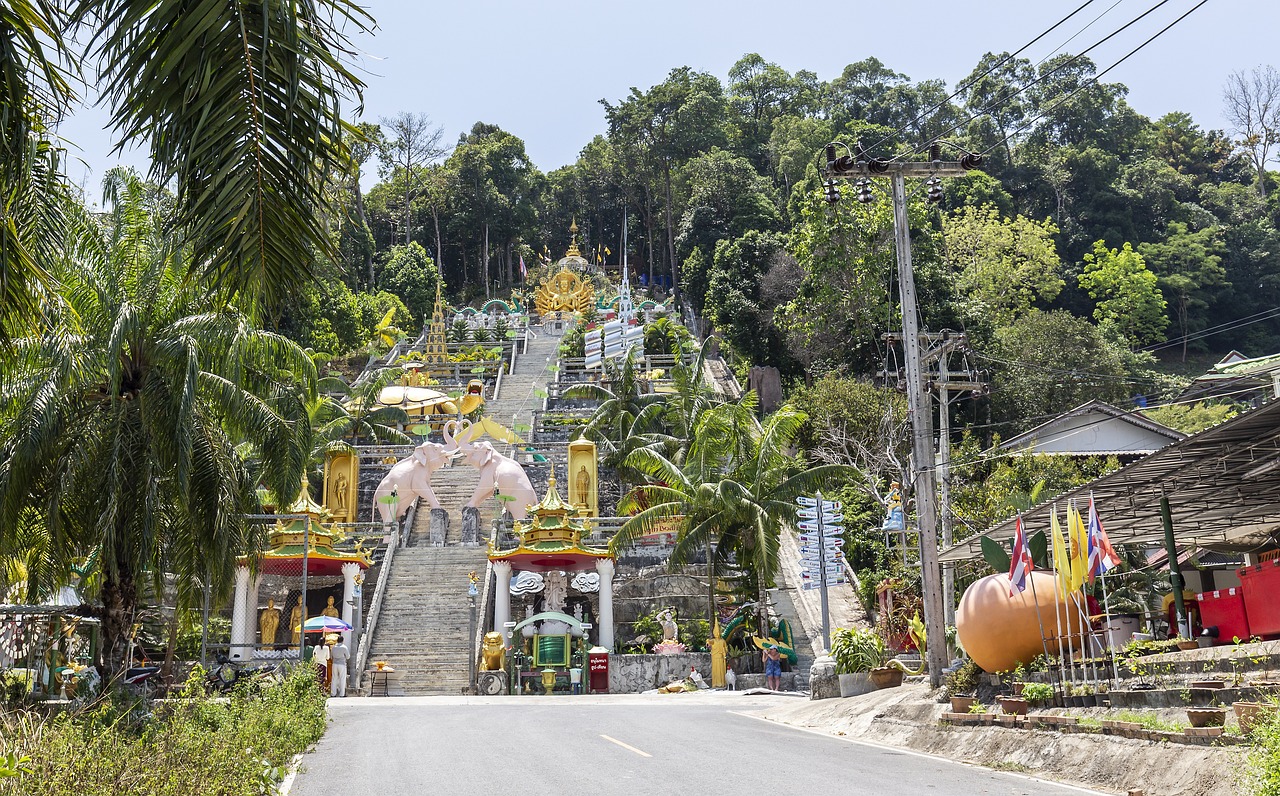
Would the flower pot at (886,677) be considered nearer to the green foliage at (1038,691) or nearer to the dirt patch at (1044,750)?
the dirt patch at (1044,750)

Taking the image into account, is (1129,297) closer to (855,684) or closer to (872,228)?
(872,228)

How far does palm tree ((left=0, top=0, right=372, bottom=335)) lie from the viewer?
5281 mm

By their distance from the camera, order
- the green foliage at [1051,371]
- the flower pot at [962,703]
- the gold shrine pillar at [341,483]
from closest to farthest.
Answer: the flower pot at [962,703]
the gold shrine pillar at [341,483]
the green foliage at [1051,371]

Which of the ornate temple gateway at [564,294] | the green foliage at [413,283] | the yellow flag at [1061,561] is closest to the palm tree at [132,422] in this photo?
the yellow flag at [1061,561]

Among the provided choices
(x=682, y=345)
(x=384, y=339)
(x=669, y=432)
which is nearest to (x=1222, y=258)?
(x=682, y=345)

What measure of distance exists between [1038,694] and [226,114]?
36.8 ft

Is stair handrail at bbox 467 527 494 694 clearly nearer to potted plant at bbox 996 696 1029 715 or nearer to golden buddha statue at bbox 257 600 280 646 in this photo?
golden buddha statue at bbox 257 600 280 646

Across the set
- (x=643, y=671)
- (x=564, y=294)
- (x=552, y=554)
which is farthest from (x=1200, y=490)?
(x=564, y=294)

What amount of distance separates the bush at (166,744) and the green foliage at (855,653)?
9074mm

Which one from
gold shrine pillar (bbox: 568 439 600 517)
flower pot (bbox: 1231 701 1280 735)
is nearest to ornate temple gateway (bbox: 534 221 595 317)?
gold shrine pillar (bbox: 568 439 600 517)

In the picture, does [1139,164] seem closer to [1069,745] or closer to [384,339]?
[384,339]

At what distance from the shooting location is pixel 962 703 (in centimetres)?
1477

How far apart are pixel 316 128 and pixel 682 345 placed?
56131mm

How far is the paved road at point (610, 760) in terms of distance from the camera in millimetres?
10461
